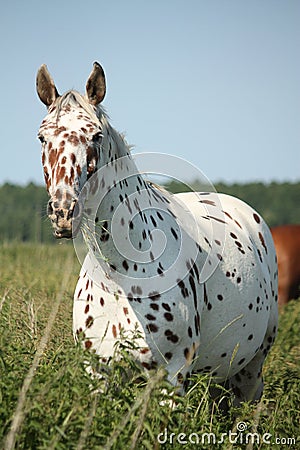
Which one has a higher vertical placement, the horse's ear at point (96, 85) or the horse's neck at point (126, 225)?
the horse's ear at point (96, 85)

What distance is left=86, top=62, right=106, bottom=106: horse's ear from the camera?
12.0 feet

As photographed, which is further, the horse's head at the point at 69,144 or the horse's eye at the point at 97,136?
the horse's eye at the point at 97,136

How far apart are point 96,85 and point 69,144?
1.69 ft

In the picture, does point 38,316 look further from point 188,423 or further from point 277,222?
point 277,222

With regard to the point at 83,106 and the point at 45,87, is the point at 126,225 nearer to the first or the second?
the point at 83,106

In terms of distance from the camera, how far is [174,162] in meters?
4.24

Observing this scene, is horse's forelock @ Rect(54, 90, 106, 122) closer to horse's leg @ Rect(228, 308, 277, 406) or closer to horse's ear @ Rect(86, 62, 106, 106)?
horse's ear @ Rect(86, 62, 106, 106)

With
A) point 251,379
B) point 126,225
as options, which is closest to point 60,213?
point 126,225

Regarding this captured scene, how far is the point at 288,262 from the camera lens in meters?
10.8

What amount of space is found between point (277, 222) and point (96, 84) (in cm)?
3945

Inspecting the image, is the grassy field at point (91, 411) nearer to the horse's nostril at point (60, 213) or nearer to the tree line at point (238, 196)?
the horse's nostril at point (60, 213)

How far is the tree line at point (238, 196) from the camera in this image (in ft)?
103

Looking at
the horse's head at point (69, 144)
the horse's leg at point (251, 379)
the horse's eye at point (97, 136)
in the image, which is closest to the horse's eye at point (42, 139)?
the horse's head at point (69, 144)

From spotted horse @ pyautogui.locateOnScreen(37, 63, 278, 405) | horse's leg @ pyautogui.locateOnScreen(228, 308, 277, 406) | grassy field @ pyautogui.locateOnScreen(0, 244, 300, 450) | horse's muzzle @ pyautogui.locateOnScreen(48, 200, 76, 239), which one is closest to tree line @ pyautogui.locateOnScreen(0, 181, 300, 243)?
horse's leg @ pyautogui.locateOnScreen(228, 308, 277, 406)
